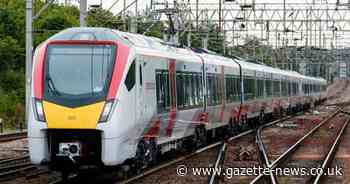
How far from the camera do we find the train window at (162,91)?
15.3 meters

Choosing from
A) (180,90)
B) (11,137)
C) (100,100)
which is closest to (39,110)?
(100,100)

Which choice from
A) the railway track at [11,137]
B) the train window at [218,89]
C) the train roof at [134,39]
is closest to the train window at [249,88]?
the train window at [218,89]

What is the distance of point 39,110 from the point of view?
41.1ft

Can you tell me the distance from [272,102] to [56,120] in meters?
26.3

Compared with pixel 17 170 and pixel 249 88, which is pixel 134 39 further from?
pixel 249 88

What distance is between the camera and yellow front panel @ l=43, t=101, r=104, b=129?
12242 mm

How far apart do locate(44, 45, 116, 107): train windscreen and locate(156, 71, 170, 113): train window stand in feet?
8.51

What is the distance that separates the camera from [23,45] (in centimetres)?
4728

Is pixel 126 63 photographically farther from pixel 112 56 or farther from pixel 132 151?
pixel 132 151

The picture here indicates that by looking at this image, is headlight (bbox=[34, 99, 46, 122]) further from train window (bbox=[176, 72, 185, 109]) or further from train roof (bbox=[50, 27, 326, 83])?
train window (bbox=[176, 72, 185, 109])

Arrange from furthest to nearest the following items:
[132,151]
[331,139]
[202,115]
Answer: [331,139], [202,115], [132,151]

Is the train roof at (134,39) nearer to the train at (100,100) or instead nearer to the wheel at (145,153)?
the train at (100,100)

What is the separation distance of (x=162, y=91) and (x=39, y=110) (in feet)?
12.5

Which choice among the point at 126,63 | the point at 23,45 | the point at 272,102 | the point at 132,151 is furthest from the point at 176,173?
the point at 23,45
